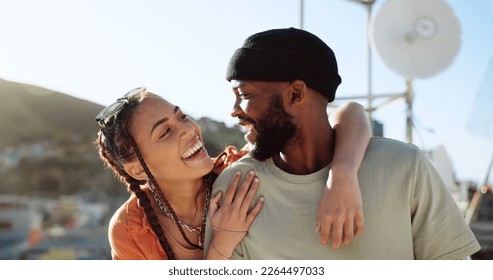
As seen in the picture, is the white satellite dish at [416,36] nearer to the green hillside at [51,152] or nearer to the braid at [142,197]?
the braid at [142,197]

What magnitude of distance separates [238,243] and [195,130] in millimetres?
363

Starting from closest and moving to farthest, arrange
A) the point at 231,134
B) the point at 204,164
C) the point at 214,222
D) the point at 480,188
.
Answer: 1. the point at 214,222
2. the point at 204,164
3. the point at 231,134
4. the point at 480,188

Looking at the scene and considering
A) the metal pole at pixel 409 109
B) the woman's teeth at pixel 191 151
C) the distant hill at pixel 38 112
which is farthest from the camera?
the distant hill at pixel 38 112

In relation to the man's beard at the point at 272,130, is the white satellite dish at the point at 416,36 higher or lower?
lower

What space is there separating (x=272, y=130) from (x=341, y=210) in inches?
10.7

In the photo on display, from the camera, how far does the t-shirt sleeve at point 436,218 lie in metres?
1.21

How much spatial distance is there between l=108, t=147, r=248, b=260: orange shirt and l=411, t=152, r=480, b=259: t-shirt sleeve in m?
0.54

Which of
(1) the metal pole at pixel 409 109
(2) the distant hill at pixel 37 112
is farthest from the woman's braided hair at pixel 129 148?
(2) the distant hill at pixel 37 112

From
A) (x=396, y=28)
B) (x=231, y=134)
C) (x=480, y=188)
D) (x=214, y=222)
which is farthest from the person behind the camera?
(x=480, y=188)

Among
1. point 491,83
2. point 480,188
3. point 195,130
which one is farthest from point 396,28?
point 195,130

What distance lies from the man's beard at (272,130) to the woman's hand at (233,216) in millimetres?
68

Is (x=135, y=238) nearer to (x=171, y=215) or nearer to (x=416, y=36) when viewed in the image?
(x=171, y=215)

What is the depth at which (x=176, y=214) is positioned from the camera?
158 centimetres

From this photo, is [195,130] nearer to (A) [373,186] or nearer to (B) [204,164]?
(B) [204,164]
